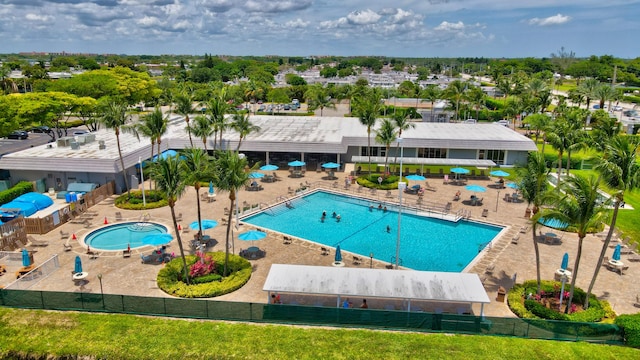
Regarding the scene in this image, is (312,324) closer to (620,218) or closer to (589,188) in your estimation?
(589,188)

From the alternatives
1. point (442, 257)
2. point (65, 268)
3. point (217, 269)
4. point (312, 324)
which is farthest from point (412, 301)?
point (65, 268)

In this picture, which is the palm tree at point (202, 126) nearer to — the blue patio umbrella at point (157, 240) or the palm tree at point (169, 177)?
the blue patio umbrella at point (157, 240)

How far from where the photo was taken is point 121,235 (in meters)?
33.2

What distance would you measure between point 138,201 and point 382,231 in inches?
885

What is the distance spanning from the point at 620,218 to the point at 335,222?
24804mm

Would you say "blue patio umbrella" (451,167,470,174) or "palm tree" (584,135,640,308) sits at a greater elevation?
"palm tree" (584,135,640,308)

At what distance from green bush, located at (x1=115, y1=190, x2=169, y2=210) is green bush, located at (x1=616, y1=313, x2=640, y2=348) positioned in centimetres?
3388

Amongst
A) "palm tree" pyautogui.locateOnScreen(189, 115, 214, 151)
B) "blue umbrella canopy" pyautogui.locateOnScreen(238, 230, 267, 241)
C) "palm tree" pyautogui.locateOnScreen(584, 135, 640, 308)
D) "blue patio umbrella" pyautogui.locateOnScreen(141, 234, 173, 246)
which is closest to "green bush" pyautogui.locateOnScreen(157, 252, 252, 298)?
"blue umbrella canopy" pyautogui.locateOnScreen(238, 230, 267, 241)

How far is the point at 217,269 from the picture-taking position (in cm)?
2692

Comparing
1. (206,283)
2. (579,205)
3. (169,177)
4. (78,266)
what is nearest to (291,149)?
(206,283)

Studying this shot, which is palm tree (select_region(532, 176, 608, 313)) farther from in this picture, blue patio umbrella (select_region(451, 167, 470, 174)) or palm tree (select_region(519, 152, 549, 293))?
blue patio umbrella (select_region(451, 167, 470, 174))

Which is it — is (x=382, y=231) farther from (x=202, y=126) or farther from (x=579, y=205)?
(x=202, y=126)

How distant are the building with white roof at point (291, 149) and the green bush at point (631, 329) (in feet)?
97.4

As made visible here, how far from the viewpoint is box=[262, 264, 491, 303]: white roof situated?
2216cm
